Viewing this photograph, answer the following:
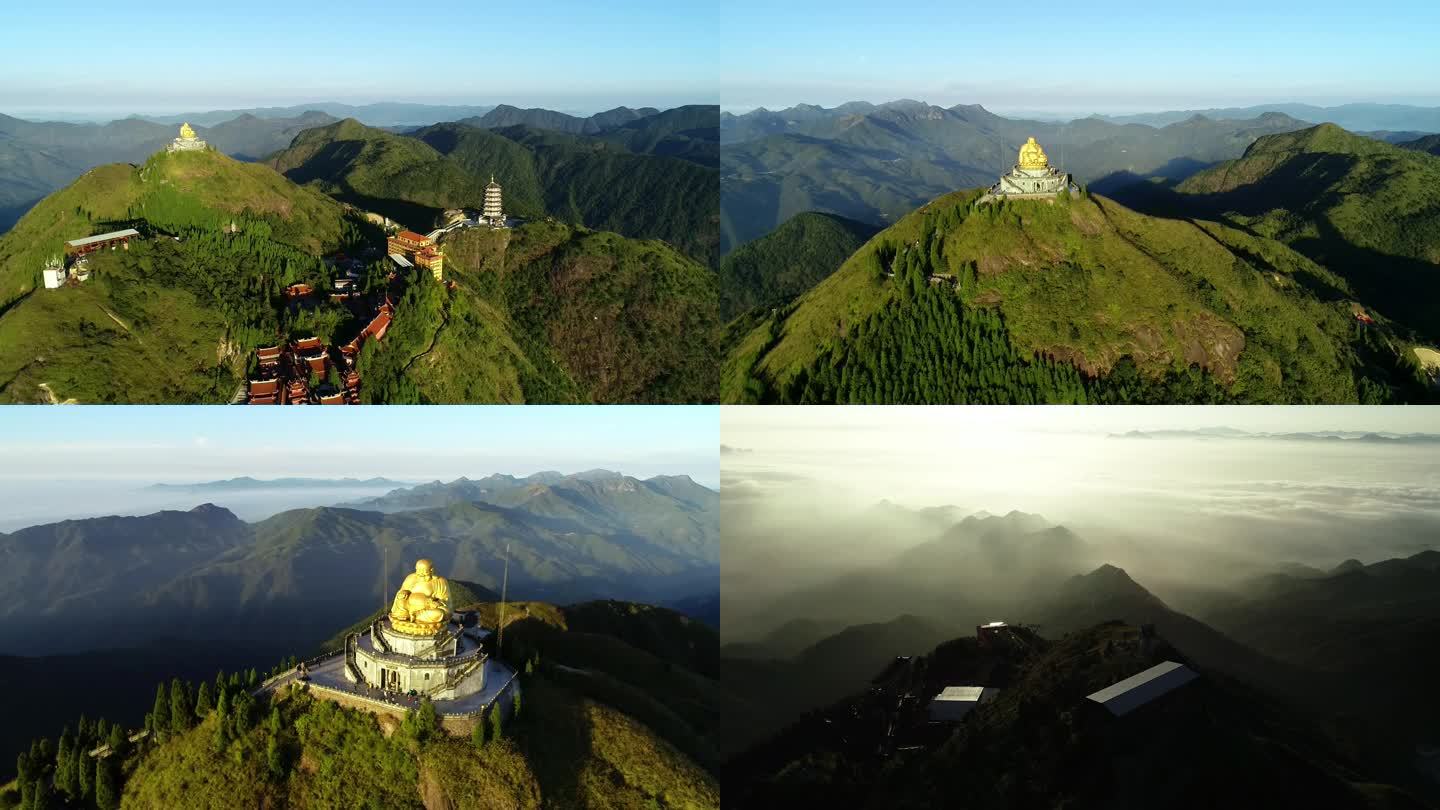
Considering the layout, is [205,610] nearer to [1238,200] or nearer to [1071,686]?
[1071,686]

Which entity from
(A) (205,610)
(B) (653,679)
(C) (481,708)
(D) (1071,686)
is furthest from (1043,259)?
(A) (205,610)

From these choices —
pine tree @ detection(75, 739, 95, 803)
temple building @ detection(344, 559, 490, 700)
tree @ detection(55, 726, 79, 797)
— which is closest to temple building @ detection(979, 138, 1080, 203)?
temple building @ detection(344, 559, 490, 700)

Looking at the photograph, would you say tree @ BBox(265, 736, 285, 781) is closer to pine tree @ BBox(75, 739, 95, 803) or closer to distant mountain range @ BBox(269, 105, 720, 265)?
pine tree @ BBox(75, 739, 95, 803)

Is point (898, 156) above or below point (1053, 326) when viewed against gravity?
above

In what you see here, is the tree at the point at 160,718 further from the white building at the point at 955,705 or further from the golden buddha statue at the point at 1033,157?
the golden buddha statue at the point at 1033,157

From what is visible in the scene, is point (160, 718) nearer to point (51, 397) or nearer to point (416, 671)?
point (416, 671)

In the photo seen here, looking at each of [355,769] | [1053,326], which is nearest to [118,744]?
[355,769]
